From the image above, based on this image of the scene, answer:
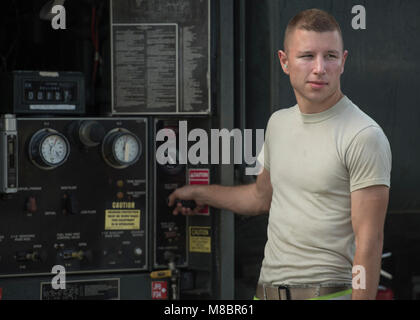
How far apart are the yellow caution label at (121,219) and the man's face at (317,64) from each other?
1093 millimetres

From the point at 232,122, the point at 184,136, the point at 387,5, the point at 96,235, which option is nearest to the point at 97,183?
the point at 96,235

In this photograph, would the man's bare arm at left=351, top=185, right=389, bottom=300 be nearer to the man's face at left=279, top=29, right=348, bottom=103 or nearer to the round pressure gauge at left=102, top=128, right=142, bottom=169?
the man's face at left=279, top=29, right=348, bottom=103

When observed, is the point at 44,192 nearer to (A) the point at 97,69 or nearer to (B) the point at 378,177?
(A) the point at 97,69

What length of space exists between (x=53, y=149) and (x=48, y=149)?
2 centimetres

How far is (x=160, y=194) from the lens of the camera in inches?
124

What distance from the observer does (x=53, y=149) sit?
9.79ft

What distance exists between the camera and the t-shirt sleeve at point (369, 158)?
2.22m

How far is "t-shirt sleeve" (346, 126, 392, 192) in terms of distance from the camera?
7.29 feet

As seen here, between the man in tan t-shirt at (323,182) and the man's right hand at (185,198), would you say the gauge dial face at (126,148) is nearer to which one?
the man's right hand at (185,198)

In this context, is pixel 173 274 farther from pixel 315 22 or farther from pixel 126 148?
pixel 315 22

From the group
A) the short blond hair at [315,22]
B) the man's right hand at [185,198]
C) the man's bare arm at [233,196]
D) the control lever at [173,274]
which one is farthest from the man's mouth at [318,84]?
the control lever at [173,274]

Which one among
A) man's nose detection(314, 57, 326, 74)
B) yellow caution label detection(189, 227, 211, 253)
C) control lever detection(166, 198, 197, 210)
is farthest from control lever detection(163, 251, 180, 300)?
man's nose detection(314, 57, 326, 74)

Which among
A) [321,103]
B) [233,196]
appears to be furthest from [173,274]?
[321,103]

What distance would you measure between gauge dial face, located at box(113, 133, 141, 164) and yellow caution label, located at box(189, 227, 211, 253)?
1.43 feet
